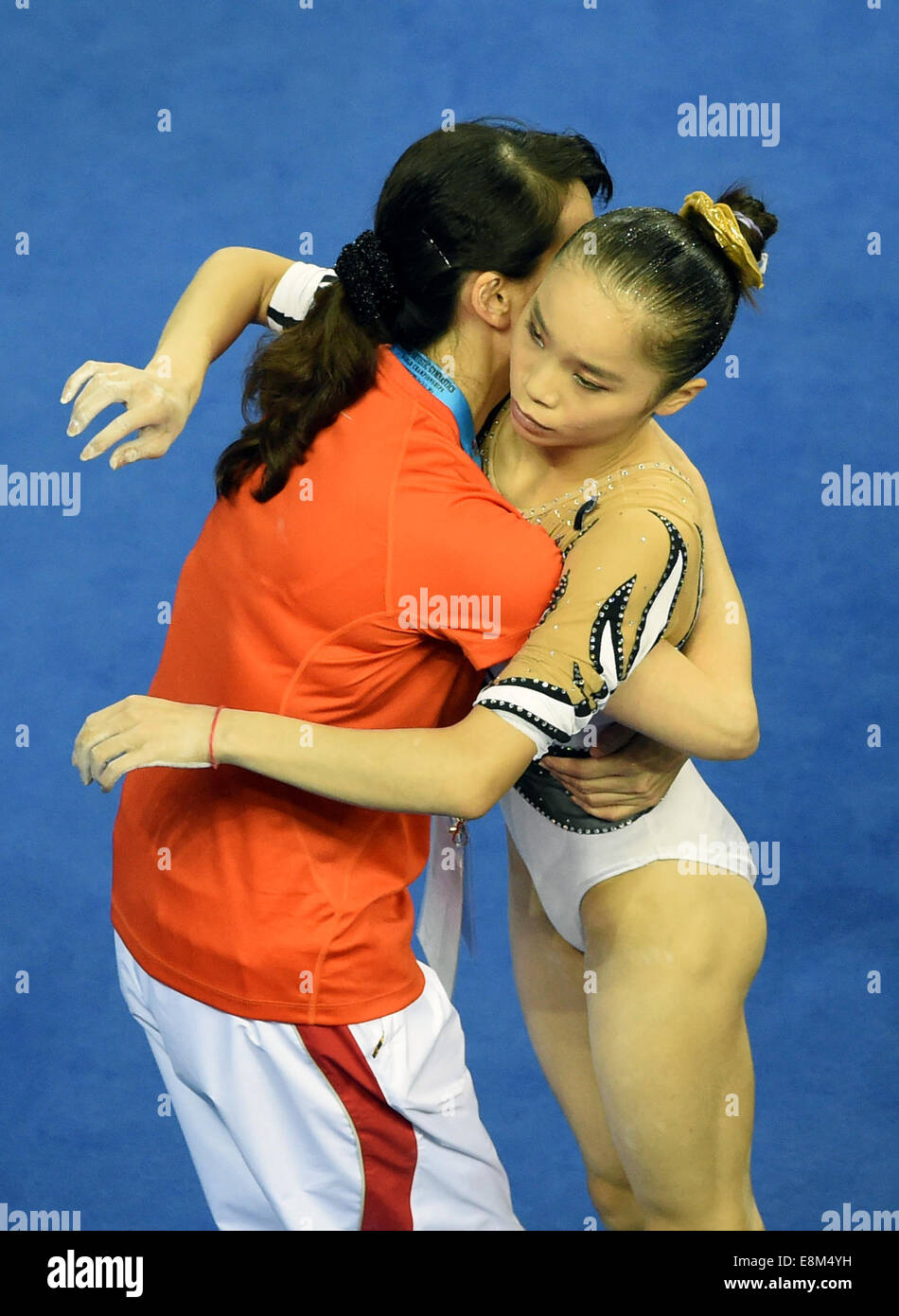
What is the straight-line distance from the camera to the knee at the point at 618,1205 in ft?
7.85

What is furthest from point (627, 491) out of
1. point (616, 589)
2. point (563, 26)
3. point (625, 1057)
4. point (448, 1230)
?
point (563, 26)

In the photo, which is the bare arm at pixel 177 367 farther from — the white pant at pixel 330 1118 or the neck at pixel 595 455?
the white pant at pixel 330 1118

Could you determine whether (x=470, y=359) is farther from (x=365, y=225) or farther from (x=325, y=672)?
(x=365, y=225)

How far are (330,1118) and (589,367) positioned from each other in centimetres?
79

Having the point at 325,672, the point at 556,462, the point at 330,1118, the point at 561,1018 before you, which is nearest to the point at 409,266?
the point at 556,462

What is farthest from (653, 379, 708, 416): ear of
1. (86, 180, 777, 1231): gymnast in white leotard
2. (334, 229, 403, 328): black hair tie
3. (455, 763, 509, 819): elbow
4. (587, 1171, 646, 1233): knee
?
(587, 1171, 646, 1233): knee

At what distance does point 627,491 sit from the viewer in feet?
6.26

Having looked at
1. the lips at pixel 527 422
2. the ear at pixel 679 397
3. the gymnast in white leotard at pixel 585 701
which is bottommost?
the gymnast in white leotard at pixel 585 701

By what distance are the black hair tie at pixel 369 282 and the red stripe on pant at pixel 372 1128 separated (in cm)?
71

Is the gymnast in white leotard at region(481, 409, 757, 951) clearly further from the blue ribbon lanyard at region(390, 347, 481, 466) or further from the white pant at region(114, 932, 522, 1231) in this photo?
the white pant at region(114, 932, 522, 1231)

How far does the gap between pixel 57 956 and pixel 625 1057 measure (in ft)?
5.53

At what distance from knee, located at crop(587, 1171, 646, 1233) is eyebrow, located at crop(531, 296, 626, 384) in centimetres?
109

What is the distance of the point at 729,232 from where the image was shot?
6.02 feet

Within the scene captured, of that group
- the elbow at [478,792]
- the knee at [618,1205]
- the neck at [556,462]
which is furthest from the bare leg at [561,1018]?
the elbow at [478,792]
